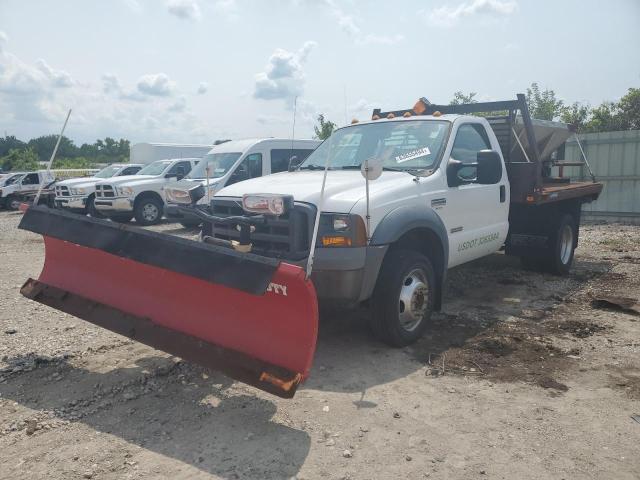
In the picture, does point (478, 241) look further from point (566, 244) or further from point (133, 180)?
point (133, 180)

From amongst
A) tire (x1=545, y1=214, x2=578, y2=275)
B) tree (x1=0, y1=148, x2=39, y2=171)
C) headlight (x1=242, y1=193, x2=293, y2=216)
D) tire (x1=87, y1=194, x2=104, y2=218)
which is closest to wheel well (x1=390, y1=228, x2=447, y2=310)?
headlight (x1=242, y1=193, x2=293, y2=216)

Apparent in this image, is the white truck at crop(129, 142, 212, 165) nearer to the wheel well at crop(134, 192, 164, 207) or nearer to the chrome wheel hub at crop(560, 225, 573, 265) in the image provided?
the wheel well at crop(134, 192, 164, 207)

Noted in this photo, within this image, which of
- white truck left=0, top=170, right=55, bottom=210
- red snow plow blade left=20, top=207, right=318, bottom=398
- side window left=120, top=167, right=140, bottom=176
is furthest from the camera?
white truck left=0, top=170, right=55, bottom=210

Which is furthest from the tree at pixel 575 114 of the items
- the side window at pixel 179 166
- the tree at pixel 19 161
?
the tree at pixel 19 161

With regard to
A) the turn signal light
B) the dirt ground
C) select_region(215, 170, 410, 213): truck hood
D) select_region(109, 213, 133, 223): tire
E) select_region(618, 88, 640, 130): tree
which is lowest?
the dirt ground

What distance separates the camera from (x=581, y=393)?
3760mm

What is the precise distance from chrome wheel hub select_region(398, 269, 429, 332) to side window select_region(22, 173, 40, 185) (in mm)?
21739

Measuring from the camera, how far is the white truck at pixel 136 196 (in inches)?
551

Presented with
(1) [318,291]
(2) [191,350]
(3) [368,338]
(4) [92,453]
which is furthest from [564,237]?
(4) [92,453]

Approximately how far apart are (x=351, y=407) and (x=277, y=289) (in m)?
0.95

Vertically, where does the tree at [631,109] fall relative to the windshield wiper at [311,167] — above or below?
above

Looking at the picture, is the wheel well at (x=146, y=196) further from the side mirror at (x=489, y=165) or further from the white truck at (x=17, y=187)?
the side mirror at (x=489, y=165)

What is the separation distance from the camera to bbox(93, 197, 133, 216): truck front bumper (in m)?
14.0

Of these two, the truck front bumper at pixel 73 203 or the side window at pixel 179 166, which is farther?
the side window at pixel 179 166
